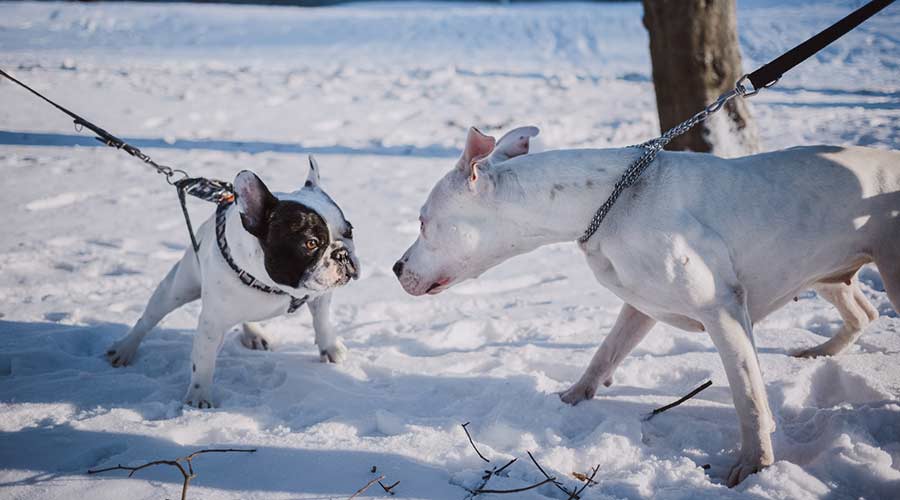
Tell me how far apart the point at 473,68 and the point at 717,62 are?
7.33 meters

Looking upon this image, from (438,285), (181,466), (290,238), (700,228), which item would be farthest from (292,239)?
(700,228)

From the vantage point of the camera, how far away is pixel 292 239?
2822 mm

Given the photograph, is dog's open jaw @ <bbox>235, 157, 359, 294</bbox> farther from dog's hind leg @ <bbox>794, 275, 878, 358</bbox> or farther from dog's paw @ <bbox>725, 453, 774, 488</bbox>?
dog's hind leg @ <bbox>794, 275, 878, 358</bbox>

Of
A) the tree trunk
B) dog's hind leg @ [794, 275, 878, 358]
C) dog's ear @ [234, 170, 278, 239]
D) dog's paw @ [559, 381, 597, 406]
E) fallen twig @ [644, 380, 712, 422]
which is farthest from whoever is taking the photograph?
the tree trunk

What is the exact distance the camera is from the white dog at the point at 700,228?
255 cm

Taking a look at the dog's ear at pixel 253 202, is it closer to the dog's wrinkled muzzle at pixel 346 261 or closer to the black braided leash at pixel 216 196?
the black braided leash at pixel 216 196

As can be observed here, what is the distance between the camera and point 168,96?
10.1 meters

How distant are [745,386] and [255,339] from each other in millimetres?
2539

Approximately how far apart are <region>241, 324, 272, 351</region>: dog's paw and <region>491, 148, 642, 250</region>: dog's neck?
179 centimetres

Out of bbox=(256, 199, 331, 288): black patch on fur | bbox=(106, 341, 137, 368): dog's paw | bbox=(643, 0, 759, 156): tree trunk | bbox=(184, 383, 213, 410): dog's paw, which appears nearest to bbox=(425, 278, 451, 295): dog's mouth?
bbox=(256, 199, 331, 288): black patch on fur

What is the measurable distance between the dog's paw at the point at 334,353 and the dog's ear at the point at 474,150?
1343 millimetres

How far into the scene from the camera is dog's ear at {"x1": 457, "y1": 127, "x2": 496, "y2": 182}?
2.61 meters

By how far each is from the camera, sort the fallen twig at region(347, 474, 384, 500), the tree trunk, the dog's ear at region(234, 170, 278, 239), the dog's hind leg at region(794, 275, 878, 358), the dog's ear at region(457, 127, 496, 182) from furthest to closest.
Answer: the tree trunk → the dog's hind leg at region(794, 275, 878, 358) → the dog's ear at region(234, 170, 278, 239) → the dog's ear at region(457, 127, 496, 182) → the fallen twig at region(347, 474, 384, 500)

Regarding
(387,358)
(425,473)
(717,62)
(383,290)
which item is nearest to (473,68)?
(717,62)
